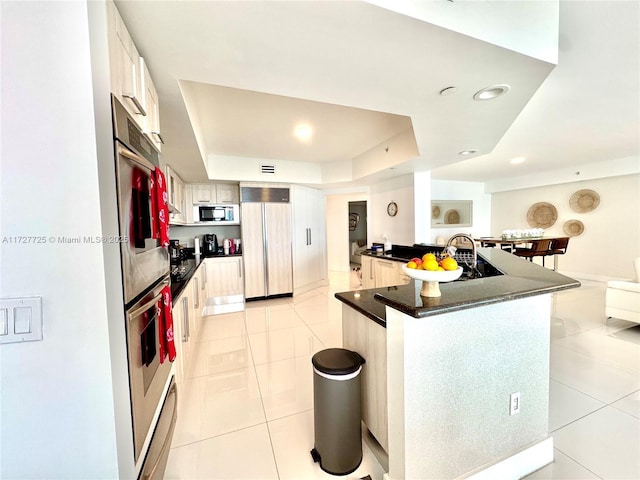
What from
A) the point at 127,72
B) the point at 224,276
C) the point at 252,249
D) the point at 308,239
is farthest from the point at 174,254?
the point at 127,72

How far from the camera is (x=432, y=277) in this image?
1.17m

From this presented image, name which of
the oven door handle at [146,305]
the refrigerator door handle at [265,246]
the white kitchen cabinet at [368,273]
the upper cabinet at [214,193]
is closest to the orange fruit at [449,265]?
the oven door handle at [146,305]

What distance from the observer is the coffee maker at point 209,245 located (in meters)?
4.89

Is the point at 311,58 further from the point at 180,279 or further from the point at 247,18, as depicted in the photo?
the point at 180,279

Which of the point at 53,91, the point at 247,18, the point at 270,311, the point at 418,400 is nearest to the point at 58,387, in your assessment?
the point at 53,91

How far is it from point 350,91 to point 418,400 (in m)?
1.87

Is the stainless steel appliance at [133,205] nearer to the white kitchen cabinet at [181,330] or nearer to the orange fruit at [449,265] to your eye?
the white kitchen cabinet at [181,330]

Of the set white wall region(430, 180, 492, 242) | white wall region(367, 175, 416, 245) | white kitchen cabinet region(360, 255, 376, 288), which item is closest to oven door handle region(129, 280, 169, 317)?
white kitchen cabinet region(360, 255, 376, 288)

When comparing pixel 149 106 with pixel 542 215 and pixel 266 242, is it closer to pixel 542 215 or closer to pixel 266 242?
pixel 266 242

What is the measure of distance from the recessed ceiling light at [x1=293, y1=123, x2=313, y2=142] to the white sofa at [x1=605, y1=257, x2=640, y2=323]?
14.8 ft

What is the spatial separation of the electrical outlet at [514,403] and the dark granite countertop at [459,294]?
1.93 feet

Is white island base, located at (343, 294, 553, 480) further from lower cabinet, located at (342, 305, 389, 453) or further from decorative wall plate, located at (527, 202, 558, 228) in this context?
decorative wall plate, located at (527, 202, 558, 228)

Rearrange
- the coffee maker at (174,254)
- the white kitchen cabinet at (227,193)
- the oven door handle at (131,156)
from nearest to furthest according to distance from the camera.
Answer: the oven door handle at (131,156)
the coffee maker at (174,254)
the white kitchen cabinet at (227,193)

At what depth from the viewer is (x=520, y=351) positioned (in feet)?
4.67
